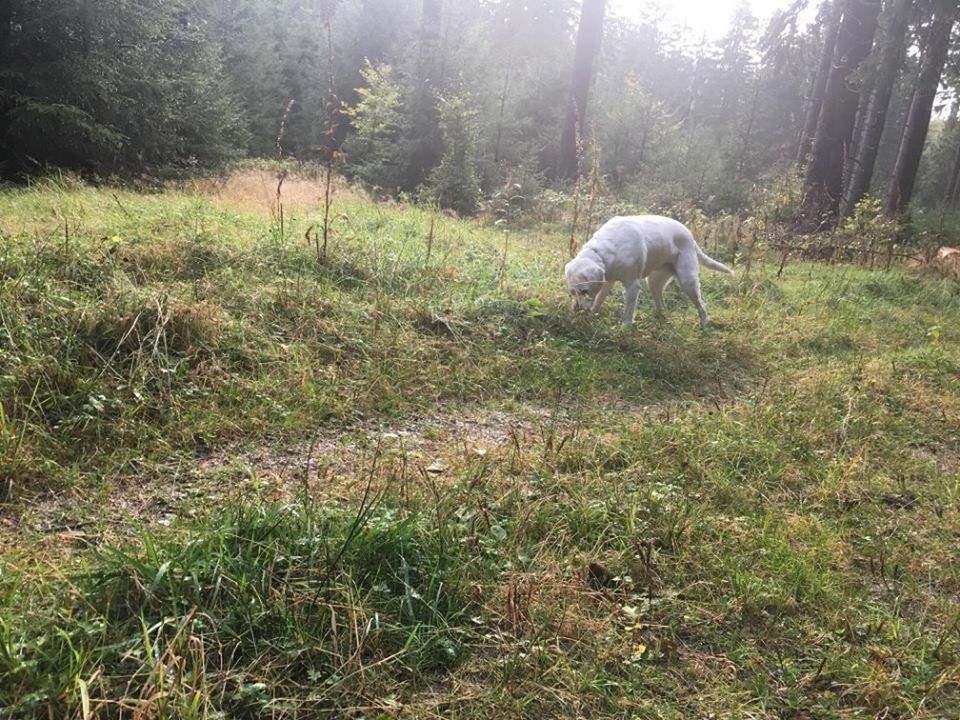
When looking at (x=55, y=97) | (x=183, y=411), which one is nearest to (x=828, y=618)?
(x=183, y=411)

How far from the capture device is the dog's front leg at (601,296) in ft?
→ 20.9

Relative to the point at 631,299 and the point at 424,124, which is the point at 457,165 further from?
the point at 631,299

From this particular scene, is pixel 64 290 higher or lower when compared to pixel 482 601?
higher

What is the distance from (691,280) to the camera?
6.81 meters

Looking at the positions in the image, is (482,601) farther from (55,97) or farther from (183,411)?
(55,97)

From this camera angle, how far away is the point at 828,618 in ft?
8.19

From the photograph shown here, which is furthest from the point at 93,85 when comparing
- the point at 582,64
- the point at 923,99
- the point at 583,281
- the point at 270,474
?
the point at 923,99

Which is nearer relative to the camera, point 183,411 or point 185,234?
point 183,411

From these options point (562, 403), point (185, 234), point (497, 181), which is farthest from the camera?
point (497, 181)

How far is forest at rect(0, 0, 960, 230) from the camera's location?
398 inches

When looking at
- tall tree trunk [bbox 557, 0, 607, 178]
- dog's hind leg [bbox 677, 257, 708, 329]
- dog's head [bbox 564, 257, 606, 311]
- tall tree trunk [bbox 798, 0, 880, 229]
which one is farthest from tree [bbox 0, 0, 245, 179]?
tall tree trunk [bbox 798, 0, 880, 229]

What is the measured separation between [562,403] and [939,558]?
2379 mm

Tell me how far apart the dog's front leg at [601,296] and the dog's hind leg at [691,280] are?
0.86 metres

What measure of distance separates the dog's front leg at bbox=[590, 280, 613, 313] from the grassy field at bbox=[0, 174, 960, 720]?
0.31 m
